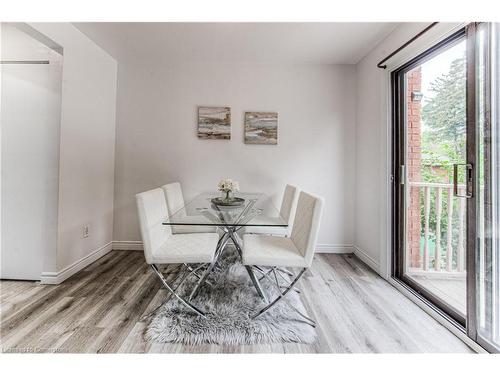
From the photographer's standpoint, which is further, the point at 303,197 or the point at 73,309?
the point at 303,197

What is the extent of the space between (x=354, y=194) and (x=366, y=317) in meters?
1.70

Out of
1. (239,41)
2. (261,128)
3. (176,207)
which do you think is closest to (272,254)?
(176,207)

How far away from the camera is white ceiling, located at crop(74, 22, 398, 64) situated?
2.18 meters

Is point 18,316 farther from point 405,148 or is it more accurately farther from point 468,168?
point 405,148

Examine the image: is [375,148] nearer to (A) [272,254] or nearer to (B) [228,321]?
(A) [272,254]

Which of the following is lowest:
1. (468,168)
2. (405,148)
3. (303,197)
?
(303,197)

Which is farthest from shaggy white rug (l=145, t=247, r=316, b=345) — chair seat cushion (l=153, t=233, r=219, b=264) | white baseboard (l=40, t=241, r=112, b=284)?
white baseboard (l=40, t=241, r=112, b=284)

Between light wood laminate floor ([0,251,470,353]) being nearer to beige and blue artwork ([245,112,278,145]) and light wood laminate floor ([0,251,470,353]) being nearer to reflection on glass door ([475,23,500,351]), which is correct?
reflection on glass door ([475,23,500,351])

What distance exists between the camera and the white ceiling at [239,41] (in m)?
2.18

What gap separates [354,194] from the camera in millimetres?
3004

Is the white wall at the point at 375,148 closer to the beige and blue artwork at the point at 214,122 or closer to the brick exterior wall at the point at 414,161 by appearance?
the brick exterior wall at the point at 414,161

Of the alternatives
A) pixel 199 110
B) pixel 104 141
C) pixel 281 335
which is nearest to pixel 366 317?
pixel 281 335

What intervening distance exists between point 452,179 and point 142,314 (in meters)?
2.66

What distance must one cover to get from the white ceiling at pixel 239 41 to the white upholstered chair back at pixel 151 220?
5.58 feet
